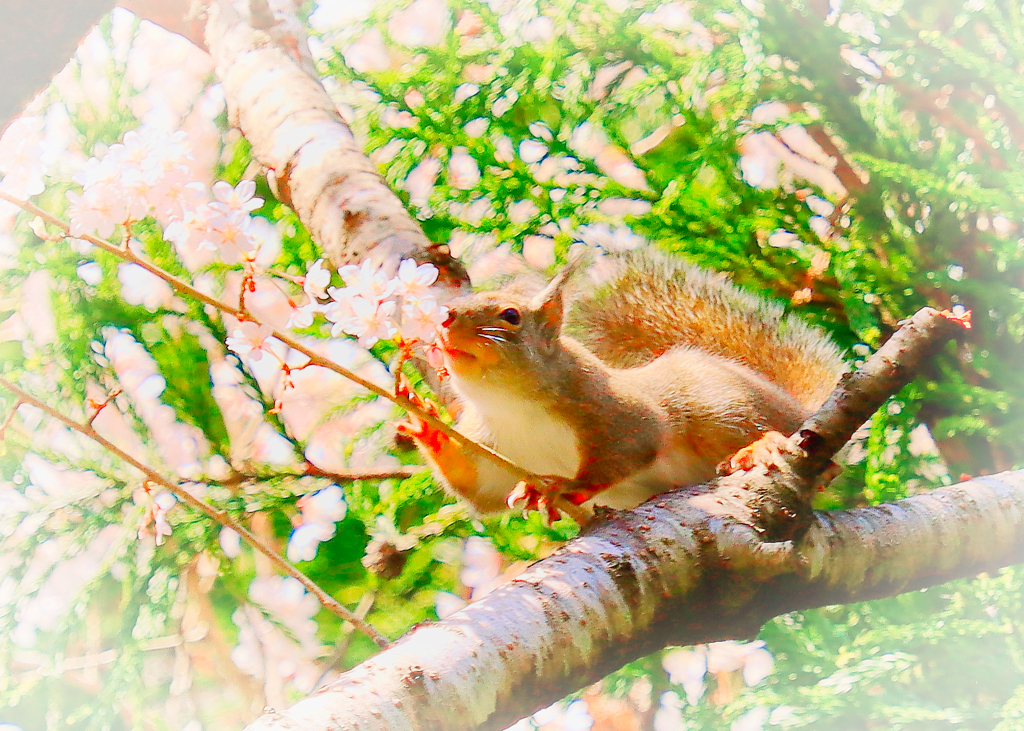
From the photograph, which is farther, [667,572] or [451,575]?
[451,575]

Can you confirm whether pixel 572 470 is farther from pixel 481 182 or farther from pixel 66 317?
pixel 66 317

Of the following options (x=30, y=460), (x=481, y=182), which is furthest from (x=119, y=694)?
(x=481, y=182)

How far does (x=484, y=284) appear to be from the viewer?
0.81 m

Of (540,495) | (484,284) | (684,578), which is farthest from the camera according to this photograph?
(484,284)

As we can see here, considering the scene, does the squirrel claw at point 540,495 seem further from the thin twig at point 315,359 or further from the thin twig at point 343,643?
the thin twig at point 343,643

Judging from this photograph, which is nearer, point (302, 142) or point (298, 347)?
point (298, 347)

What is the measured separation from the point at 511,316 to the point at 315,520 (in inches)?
11.7

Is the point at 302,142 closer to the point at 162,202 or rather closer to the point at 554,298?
the point at 162,202

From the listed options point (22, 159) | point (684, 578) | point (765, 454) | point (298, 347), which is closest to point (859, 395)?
point (765, 454)

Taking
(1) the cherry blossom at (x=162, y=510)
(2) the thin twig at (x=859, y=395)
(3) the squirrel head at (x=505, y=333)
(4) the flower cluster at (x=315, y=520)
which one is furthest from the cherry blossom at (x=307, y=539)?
(2) the thin twig at (x=859, y=395)

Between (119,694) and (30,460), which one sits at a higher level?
(30,460)

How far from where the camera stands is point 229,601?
76cm

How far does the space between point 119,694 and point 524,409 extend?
0.47 m

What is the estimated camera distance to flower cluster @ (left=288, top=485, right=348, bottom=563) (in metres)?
0.77
